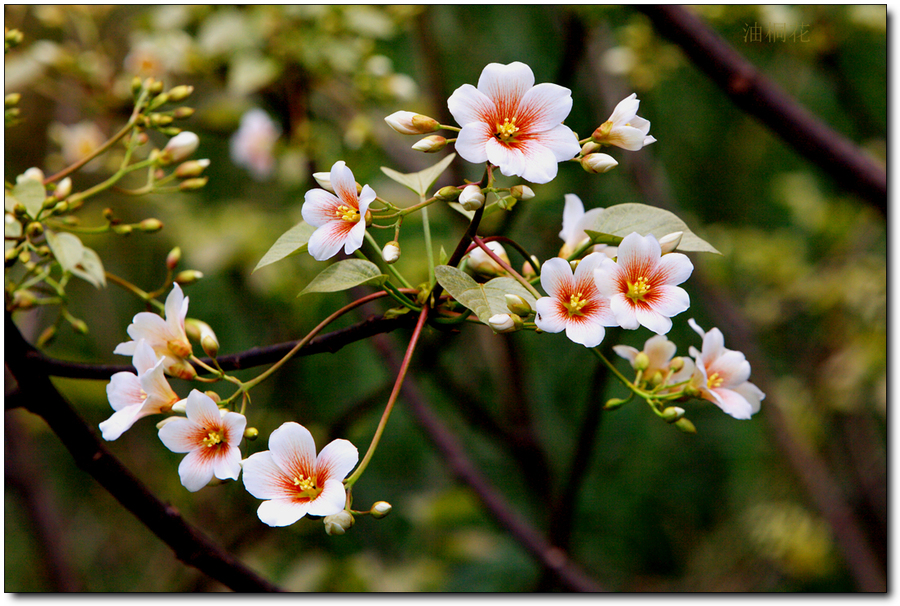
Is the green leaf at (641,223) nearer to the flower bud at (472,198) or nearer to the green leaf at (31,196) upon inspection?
the flower bud at (472,198)

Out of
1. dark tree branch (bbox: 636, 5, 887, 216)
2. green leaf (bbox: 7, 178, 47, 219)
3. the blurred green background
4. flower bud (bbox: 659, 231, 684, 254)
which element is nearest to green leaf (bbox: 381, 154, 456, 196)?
flower bud (bbox: 659, 231, 684, 254)

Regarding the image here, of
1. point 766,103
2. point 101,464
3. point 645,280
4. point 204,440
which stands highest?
point 766,103

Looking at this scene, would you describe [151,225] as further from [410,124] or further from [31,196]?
[410,124]

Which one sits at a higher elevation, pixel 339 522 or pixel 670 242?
pixel 670 242

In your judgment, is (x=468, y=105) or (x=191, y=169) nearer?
(x=468, y=105)

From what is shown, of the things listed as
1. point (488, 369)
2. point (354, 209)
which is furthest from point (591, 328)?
point (488, 369)

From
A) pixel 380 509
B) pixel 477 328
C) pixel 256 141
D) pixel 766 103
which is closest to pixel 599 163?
pixel 380 509

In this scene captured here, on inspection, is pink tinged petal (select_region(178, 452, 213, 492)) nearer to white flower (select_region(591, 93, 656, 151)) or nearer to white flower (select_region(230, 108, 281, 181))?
white flower (select_region(591, 93, 656, 151))
